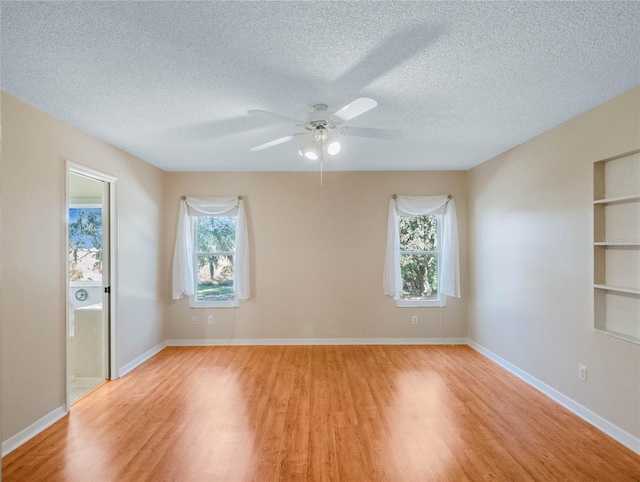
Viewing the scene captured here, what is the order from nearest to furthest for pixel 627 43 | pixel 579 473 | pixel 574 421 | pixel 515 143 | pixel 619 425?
pixel 627 43 < pixel 579 473 < pixel 619 425 < pixel 574 421 < pixel 515 143

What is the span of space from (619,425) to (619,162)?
78.4 inches

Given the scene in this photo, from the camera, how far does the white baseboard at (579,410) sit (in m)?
2.33

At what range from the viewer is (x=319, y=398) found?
9.98ft

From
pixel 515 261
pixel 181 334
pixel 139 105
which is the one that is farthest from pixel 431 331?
pixel 139 105

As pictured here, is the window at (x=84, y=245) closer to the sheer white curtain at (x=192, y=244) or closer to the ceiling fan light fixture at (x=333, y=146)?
the sheer white curtain at (x=192, y=244)

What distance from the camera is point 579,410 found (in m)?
2.75

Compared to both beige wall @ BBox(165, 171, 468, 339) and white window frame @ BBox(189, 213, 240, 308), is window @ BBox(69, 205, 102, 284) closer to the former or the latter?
beige wall @ BBox(165, 171, 468, 339)

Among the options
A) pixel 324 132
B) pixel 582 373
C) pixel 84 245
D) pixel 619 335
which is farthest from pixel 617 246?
Result: pixel 84 245

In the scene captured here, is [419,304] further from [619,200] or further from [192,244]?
[192,244]

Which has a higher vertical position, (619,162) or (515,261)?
(619,162)

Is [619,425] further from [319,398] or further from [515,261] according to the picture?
[319,398]

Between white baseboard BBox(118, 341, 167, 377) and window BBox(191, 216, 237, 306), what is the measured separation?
32.4 inches

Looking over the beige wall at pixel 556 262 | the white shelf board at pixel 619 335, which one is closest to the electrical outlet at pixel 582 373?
the beige wall at pixel 556 262

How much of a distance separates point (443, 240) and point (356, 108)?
3276 millimetres
